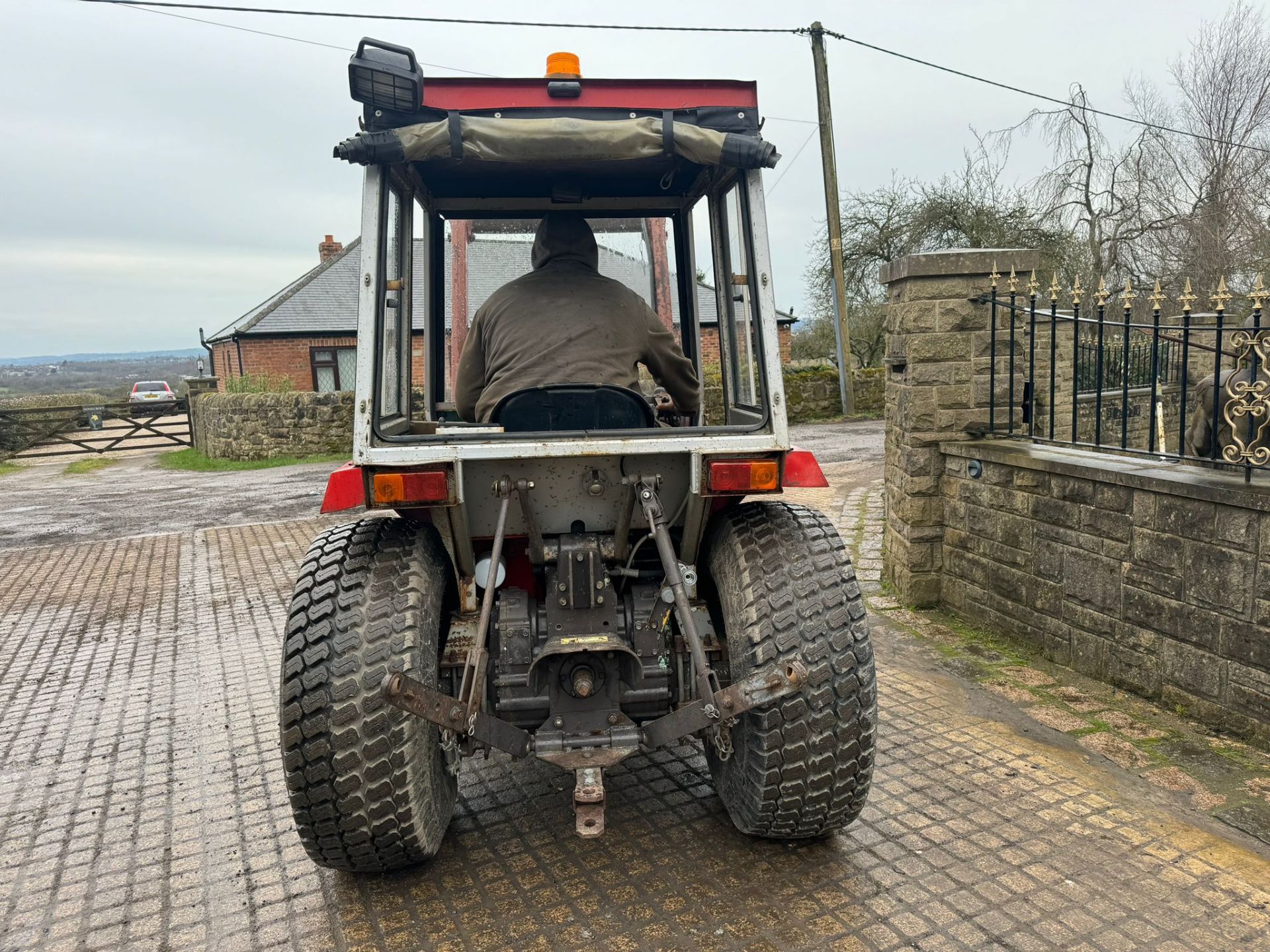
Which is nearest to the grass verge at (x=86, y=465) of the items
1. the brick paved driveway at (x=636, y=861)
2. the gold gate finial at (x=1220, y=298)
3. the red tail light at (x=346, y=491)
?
the brick paved driveway at (x=636, y=861)

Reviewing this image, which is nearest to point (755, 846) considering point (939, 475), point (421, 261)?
point (421, 261)

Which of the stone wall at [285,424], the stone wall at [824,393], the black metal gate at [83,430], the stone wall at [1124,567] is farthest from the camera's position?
the black metal gate at [83,430]

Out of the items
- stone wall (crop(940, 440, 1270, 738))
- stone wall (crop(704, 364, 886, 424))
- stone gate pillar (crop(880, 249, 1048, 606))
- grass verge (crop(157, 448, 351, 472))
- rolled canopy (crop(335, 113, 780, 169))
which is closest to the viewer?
rolled canopy (crop(335, 113, 780, 169))

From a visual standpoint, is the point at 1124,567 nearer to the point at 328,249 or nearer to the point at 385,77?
the point at 385,77

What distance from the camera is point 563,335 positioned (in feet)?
11.4

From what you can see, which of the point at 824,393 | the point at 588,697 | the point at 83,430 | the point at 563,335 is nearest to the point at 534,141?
the point at 563,335

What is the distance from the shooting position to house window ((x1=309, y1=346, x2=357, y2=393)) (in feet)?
88.6

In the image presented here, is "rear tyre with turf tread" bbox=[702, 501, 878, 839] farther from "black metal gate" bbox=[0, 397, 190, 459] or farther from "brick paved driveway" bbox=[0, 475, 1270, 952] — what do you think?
"black metal gate" bbox=[0, 397, 190, 459]

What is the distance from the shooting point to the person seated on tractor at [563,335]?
3465 millimetres

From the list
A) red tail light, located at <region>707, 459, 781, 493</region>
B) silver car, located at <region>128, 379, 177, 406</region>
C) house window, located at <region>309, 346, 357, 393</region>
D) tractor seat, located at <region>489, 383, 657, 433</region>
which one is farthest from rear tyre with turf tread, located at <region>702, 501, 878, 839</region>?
silver car, located at <region>128, 379, 177, 406</region>

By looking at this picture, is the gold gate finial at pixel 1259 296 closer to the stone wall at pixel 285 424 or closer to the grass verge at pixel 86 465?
the stone wall at pixel 285 424

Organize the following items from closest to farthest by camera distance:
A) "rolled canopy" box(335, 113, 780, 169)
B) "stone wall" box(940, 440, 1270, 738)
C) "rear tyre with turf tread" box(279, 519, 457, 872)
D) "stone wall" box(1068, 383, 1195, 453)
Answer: "rear tyre with turf tread" box(279, 519, 457, 872) < "rolled canopy" box(335, 113, 780, 169) < "stone wall" box(940, 440, 1270, 738) < "stone wall" box(1068, 383, 1195, 453)

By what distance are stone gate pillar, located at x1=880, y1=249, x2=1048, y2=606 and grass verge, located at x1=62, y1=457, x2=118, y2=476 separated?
17.7 meters

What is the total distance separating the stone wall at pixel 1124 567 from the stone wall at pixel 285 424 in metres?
14.9
